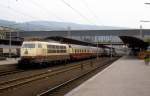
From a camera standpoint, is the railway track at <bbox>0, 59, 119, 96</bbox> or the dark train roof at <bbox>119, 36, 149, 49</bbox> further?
the dark train roof at <bbox>119, 36, 149, 49</bbox>

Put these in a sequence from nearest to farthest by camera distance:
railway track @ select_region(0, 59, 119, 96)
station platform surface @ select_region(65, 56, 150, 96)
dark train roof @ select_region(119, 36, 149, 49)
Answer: station platform surface @ select_region(65, 56, 150, 96), railway track @ select_region(0, 59, 119, 96), dark train roof @ select_region(119, 36, 149, 49)

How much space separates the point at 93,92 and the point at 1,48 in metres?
58.1

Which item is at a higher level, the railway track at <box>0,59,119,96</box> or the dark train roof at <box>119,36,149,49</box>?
the dark train roof at <box>119,36,149,49</box>

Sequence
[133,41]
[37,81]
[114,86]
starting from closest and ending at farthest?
[114,86] < [37,81] < [133,41]

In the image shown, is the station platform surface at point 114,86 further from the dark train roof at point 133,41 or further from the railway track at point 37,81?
the dark train roof at point 133,41

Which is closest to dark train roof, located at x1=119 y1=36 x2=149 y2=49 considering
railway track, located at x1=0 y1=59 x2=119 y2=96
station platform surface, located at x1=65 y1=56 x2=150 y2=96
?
railway track, located at x1=0 y1=59 x2=119 y2=96

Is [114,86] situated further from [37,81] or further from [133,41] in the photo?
[133,41]

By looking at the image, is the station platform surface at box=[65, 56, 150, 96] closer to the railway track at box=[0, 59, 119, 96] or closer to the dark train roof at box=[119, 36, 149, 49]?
the railway track at box=[0, 59, 119, 96]

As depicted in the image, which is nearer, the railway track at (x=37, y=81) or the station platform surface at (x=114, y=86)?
the station platform surface at (x=114, y=86)

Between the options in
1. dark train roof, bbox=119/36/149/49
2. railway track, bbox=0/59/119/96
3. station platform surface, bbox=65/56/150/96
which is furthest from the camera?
dark train roof, bbox=119/36/149/49

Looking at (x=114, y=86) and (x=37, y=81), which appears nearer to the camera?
(x=114, y=86)

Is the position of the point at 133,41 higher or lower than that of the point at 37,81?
higher

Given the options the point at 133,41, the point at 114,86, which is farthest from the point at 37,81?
the point at 133,41

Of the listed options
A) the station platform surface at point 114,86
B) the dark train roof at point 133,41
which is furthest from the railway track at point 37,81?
the dark train roof at point 133,41
